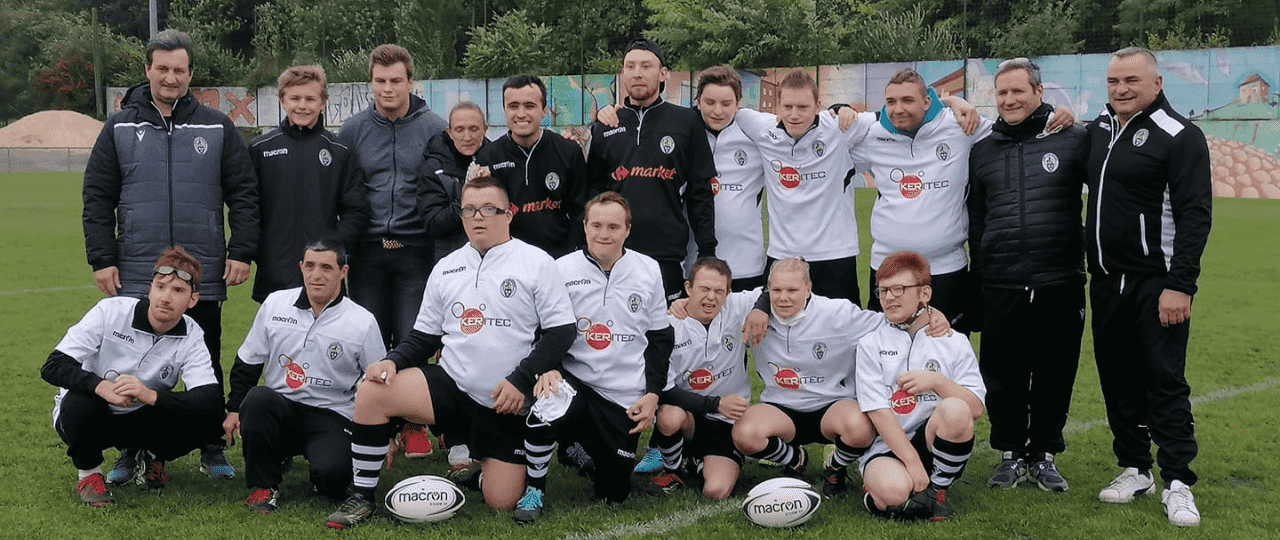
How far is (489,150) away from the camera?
16.6 ft

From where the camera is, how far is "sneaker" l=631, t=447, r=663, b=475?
4691 millimetres

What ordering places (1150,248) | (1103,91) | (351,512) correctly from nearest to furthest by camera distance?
1. (351,512)
2. (1150,248)
3. (1103,91)

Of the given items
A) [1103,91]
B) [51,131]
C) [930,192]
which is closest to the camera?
[930,192]

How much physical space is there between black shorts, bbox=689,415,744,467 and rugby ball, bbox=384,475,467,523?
3.67ft

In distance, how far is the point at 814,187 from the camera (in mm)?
5301

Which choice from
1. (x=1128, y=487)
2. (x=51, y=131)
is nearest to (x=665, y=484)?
(x=1128, y=487)

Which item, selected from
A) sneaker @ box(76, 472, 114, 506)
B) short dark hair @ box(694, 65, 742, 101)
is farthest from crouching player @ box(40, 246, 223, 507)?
short dark hair @ box(694, 65, 742, 101)

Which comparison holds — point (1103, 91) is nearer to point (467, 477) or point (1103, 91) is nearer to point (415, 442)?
point (415, 442)

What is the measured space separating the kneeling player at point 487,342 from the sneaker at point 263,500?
11.5 inches

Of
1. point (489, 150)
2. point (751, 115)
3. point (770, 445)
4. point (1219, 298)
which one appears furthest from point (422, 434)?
point (1219, 298)

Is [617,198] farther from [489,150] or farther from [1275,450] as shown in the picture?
[1275,450]

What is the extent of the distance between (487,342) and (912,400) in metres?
1.76

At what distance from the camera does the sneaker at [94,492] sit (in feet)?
13.9

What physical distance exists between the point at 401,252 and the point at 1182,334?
3.56m
